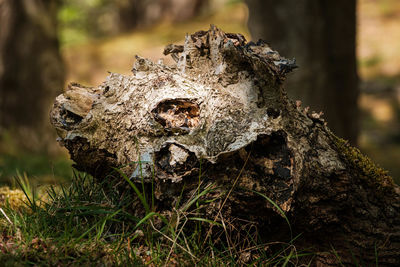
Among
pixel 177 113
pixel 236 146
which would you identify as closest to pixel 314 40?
pixel 177 113

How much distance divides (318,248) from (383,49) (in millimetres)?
10681

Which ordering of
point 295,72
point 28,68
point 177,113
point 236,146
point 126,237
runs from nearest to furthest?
point 236,146
point 126,237
point 177,113
point 295,72
point 28,68

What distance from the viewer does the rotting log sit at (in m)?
1.90

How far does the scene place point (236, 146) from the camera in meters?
1.85

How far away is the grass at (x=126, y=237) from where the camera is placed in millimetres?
1751

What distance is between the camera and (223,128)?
1.93m

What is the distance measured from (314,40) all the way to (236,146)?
3.85m

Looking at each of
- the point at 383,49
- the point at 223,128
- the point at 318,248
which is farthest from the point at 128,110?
the point at 383,49

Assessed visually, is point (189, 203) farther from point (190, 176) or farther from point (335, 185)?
point (335, 185)

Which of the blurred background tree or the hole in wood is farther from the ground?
the blurred background tree

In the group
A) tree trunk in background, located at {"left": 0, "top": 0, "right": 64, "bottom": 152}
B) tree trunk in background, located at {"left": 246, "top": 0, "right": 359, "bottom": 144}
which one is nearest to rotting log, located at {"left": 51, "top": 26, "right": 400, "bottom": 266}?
tree trunk in background, located at {"left": 246, "top": 0, "right": 359, "bottom": 144}

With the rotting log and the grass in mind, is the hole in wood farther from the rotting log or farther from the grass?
the grass

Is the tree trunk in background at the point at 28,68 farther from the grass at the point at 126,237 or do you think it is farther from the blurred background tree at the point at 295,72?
the grass at the point at 126,237

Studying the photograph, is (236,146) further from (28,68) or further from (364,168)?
(28,68)
